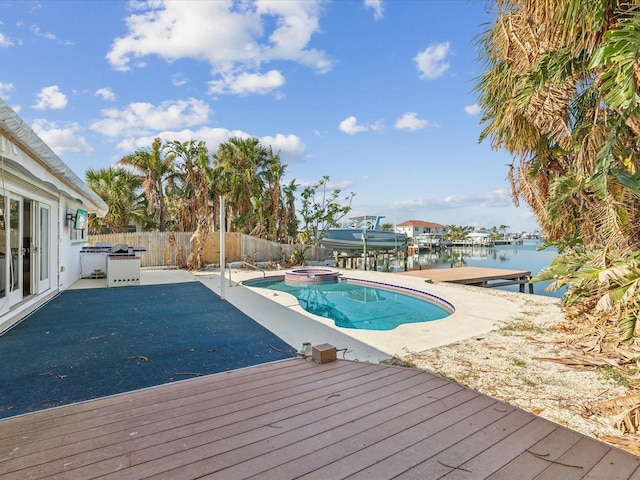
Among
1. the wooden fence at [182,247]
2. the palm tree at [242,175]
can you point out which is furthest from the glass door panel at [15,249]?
the palm tree at [242,175]

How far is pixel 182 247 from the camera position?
16.0 meters

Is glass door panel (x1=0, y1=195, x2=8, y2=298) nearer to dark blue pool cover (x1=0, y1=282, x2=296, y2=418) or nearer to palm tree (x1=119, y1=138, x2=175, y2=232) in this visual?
dark blue pool cover (x1=0, y1=282, x2=296, y2=418)

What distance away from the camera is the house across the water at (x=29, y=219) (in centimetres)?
377

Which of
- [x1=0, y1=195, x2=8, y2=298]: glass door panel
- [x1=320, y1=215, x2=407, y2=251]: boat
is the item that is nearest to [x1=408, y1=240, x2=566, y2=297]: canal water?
[x1=320, y1=215, x2=407, y2=251]: boat

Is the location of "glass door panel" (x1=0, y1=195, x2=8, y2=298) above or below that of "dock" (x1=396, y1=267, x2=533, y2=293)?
above

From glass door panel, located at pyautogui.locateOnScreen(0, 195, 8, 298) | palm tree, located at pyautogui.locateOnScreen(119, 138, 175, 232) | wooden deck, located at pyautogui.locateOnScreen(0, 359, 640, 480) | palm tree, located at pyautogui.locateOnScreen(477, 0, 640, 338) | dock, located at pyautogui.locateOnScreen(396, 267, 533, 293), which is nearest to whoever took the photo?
wooden deck, located at pyautogui.locateOnScreen(0, 359, 640, 480)

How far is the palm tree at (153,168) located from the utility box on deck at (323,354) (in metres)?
17.2

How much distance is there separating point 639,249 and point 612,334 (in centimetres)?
118

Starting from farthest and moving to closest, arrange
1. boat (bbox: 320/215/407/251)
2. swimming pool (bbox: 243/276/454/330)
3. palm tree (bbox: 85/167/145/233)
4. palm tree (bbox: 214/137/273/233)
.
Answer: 1. boat (bbox: 320/215/407/251)
2. palm tree (bbox: 214/137/273/233)
3. palm tree (bbox: 85/167/145/233)
4. swimming pool (bbox: 243/276/454/330)

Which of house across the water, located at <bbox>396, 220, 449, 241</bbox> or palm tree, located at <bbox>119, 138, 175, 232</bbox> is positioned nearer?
palm tree, located at <bbox>119, 138, 175, 232</bbox>

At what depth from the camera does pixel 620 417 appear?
7.98 ft

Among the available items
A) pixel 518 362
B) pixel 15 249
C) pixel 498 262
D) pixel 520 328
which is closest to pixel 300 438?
pixel 518 362

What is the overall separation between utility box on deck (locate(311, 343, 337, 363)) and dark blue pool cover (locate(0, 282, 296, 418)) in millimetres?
463

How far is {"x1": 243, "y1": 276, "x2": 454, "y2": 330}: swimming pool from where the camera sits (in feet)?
24.5
